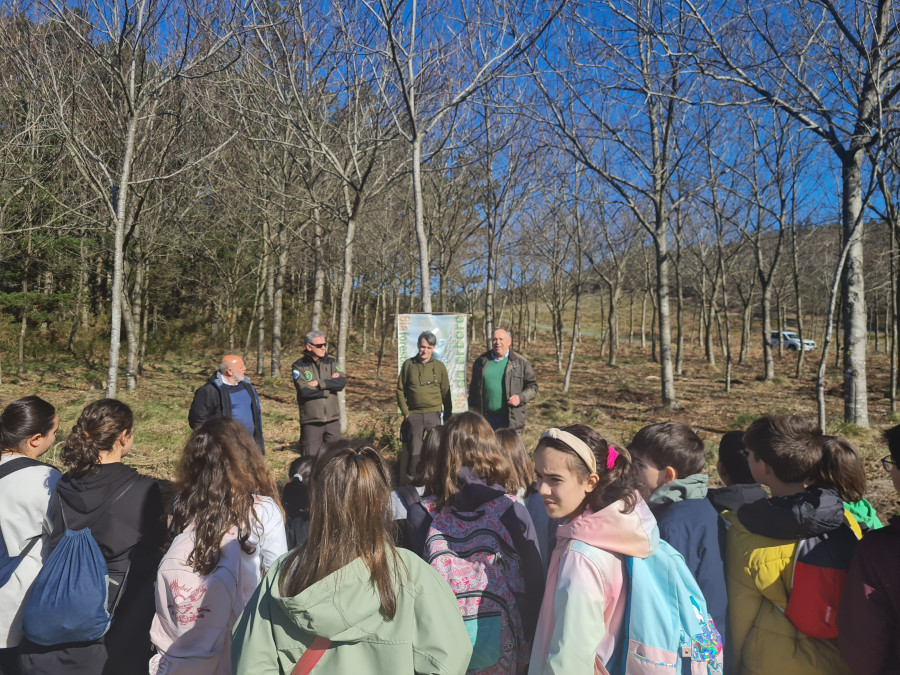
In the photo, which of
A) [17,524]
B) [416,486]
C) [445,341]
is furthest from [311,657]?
[445,341]

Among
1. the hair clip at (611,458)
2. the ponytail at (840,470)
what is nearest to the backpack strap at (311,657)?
the hair clip at (611,458)

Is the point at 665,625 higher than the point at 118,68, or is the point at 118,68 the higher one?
the point at 118,68

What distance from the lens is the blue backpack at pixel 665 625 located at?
1.80 m

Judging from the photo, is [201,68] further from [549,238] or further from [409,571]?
[549,238]

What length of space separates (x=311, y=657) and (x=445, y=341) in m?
Answer: 6.53

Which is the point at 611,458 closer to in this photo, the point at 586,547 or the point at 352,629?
the point at 586,547

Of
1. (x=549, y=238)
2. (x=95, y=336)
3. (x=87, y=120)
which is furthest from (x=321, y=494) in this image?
(x=95, y=336)

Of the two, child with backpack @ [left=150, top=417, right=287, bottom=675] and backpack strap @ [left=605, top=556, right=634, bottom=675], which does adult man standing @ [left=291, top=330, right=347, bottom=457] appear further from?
backpack strap @ [left=605, top=556, right=634, bottom=675]

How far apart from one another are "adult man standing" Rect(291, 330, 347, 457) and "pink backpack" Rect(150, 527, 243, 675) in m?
3.72

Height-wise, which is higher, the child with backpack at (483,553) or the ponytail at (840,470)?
the ponytail at (840,470)

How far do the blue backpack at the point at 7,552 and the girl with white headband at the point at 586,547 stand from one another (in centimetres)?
224

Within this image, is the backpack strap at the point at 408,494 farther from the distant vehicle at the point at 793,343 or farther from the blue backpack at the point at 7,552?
the distant vehicle at the point at 793,343

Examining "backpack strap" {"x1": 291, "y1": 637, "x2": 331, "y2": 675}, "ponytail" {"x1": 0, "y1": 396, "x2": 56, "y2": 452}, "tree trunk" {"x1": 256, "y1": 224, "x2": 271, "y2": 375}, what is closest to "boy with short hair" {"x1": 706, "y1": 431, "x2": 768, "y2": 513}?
"backpack strap" {"x1": 291, "y1": 637, "x2": 331, "y2": 675}

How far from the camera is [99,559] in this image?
2.30 metres
